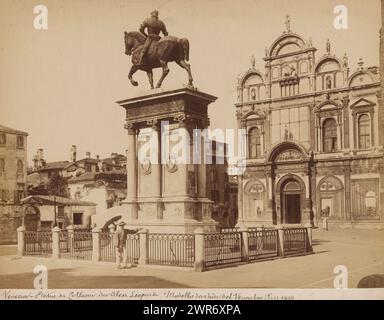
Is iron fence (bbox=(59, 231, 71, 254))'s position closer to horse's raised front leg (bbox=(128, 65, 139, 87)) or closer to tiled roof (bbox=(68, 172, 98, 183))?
horse's raised front leg (bbox=(128, 65, 139, 87))

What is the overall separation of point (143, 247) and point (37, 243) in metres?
3.72

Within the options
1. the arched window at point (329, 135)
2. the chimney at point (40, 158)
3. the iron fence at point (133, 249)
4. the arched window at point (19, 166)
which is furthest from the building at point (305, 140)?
the iron fence at point (133, 249)

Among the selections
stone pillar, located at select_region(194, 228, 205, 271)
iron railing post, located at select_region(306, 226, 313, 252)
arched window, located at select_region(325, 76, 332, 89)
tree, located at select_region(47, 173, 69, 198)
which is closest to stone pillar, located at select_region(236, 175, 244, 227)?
arched window, located at select_region(325, 76, 332, 89)

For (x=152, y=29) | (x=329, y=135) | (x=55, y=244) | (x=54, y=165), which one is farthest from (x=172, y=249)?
(x=329, y=135)

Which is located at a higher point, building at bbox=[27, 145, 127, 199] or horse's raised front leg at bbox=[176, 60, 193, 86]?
horse's raised front leg at bbox=[176, 60, 193, 86]

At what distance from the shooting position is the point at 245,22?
11930 mm

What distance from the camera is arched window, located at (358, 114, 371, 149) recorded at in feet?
70.4

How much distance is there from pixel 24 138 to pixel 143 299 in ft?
17.3

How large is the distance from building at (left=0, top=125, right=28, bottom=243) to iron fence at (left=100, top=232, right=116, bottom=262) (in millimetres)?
2181

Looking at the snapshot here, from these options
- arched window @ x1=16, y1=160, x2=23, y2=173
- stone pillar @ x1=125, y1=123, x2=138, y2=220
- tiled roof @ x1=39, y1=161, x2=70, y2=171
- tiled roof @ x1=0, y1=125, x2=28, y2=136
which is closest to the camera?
tiled roof @ x1=0, y1=125, x2=28, y2=136

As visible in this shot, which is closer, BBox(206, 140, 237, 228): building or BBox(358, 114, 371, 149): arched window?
BBox(206, 140, 237, 228): building
